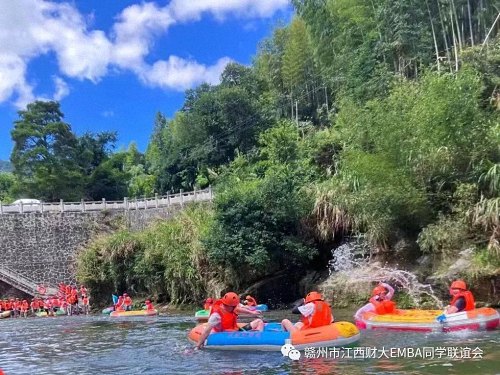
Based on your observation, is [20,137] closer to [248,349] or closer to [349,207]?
[349,207]

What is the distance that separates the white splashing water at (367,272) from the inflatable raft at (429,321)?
282 centimetres

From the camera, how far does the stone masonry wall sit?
31.4 meters

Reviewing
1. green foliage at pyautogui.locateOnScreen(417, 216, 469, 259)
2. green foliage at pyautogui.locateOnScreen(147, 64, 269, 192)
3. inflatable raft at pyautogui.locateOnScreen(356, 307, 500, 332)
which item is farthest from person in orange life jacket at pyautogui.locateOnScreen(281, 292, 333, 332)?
green foliage at pyautogui.locateOnScreen(147, 64, 269, 192)

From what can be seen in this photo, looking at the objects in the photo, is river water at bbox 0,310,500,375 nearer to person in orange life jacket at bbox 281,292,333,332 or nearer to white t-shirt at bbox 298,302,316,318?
person in orange life jacket at bbox 281,292,333,332

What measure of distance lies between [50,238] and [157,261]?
36.5 ft

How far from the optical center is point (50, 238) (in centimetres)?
3203

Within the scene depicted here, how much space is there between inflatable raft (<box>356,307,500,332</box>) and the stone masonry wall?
20085mm

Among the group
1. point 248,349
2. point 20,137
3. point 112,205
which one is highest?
point 20,137

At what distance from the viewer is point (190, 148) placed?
39.2m

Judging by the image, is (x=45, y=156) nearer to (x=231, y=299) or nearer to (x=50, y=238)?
(x=50, y=238)

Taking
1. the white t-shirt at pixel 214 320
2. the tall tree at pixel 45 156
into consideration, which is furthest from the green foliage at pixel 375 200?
the tall tree at pixel 45 156

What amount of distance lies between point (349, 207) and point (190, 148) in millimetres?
22777

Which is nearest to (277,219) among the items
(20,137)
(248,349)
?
(248,349)

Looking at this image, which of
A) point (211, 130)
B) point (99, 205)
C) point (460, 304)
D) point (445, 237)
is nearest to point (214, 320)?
point (460, 304)
